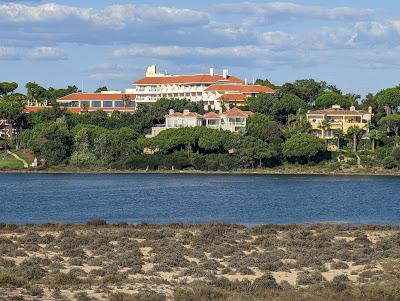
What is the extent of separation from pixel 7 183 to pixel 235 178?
79.3 ft

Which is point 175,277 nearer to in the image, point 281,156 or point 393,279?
point 393,279

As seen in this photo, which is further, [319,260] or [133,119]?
[133,119]

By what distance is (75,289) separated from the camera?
33375 millimetres

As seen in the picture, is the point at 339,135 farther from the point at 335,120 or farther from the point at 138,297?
the point at 138,297

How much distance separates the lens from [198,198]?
86.9 metres

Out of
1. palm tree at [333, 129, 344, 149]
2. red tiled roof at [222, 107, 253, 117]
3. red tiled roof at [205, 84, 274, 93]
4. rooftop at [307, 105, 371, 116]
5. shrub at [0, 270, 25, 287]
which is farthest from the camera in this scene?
red tiled roof at [205, 84, 274, 93]

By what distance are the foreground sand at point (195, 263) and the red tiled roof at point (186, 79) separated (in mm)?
116768

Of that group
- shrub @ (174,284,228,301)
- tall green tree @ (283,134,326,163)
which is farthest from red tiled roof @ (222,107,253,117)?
shrub @ (174,284,228,301)

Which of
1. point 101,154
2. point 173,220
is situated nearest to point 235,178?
point 101,154

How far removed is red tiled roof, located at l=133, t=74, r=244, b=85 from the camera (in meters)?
169

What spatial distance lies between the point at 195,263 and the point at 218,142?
286 ft

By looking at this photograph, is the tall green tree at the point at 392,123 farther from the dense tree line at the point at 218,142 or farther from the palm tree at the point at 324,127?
the palm tree at the point at 324,127

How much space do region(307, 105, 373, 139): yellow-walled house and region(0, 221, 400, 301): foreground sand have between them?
79527 mm

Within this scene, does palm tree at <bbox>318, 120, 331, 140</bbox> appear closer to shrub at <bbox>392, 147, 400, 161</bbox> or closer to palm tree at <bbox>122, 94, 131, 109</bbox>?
shrub at <bbox>392, 147, 400, 161</bbox>
